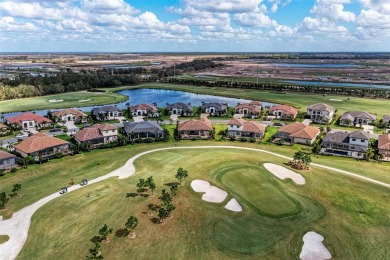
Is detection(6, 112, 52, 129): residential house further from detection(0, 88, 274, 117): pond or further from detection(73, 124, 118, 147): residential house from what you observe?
detection(0, 88, 274, 117): pond

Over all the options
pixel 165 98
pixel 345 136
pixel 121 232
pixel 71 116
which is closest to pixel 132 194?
pixel 121 232

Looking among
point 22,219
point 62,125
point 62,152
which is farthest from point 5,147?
point 22,219

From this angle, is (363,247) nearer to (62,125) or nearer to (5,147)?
(5,147)

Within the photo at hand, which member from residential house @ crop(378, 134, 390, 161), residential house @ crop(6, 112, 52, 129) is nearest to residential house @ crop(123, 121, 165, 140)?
residential house @ crop(6, 112, 52, 129)

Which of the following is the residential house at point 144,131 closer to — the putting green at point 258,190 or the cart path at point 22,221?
the cart path at point 22,221

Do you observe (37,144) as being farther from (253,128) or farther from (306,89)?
(306,89)
